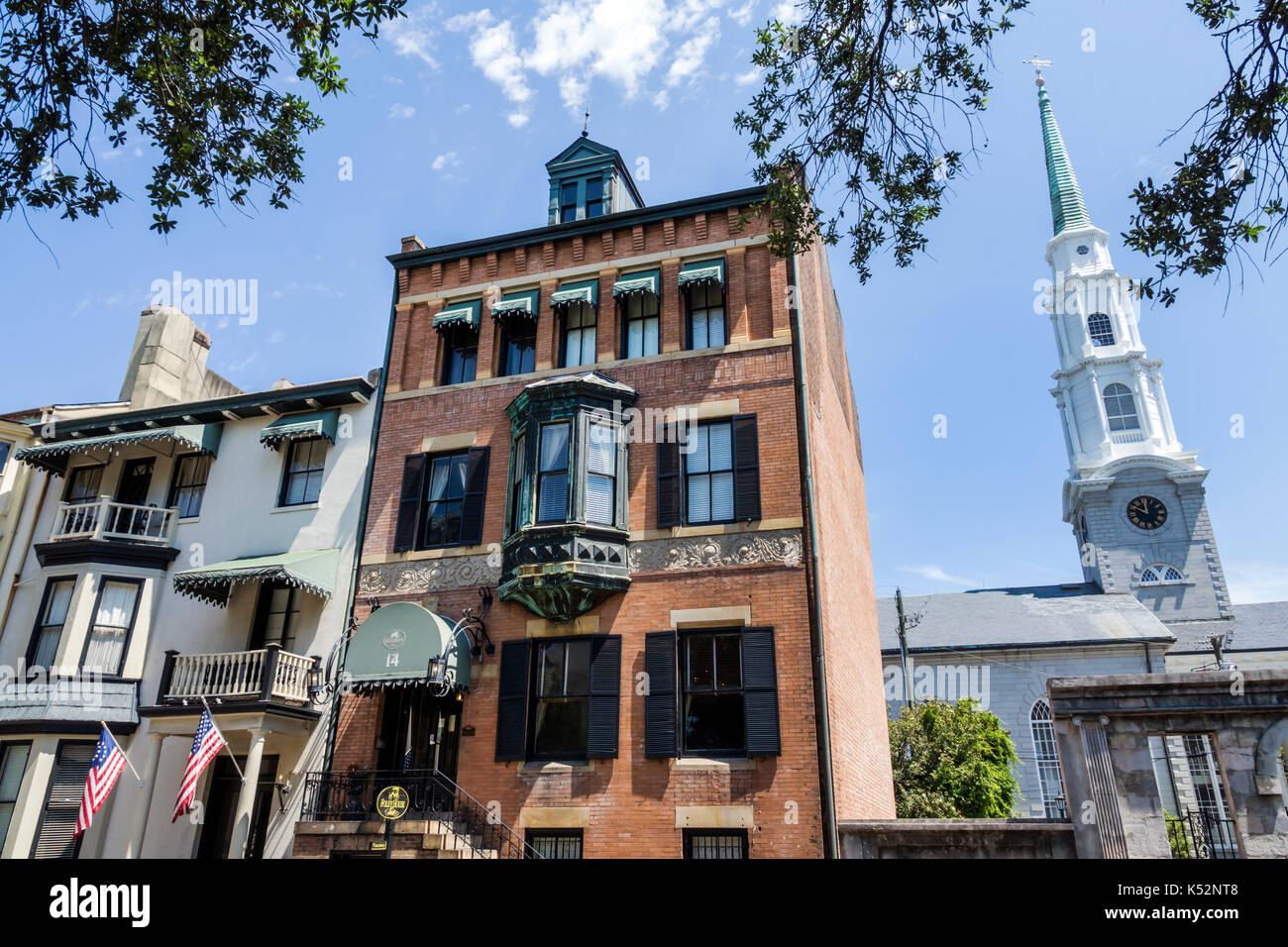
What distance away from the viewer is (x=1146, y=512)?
57.5 m

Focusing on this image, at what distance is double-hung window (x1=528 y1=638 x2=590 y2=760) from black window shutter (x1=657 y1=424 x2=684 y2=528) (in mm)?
2739

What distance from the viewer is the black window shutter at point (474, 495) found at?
16844 millimetres

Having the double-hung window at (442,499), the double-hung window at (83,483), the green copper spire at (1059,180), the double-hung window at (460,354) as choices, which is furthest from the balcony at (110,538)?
the green copper spire at (1059,180)

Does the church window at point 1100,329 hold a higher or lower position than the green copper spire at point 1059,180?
lower

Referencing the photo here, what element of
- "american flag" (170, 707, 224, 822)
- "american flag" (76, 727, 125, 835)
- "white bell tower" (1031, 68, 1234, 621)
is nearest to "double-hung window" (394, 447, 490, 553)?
"american flag" (170, 707, 224, 822)

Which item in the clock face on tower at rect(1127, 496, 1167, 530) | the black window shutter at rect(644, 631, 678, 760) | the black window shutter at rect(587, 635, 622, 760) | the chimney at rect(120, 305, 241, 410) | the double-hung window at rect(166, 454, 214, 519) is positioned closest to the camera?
the black window shutter at rect(644, 631, 678, 760)

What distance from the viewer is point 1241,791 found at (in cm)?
1066

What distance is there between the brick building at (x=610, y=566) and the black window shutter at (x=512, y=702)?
2.0 inches

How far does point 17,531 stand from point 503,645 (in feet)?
49.0

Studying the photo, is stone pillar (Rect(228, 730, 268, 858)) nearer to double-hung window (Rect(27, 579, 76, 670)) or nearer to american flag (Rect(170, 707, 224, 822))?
american flag (Rect(170, 707, 224, 822))

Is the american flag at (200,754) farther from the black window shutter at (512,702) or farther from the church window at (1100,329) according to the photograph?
the church window at (1100,329)

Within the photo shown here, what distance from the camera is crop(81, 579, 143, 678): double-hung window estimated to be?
18719 millimetres

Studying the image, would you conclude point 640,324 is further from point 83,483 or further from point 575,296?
point 83,483
